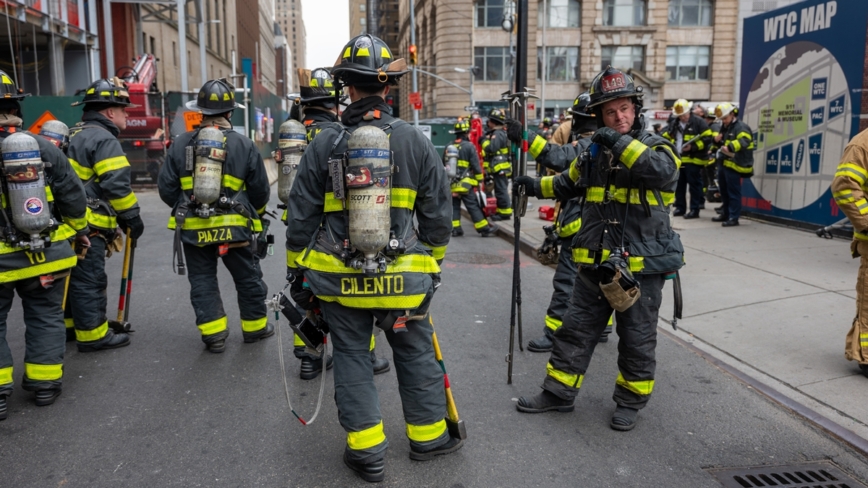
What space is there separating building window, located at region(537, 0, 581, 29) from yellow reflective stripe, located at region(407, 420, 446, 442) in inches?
1792

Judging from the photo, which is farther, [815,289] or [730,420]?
[815,289]

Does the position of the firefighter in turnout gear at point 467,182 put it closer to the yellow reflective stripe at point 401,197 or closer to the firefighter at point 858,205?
the firefighter at point 858,205

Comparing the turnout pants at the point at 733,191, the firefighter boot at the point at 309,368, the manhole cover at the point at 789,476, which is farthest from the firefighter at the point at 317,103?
the turnout pants at the point at 733,191

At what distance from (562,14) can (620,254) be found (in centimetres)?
4553

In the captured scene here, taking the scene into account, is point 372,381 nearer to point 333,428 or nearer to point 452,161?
point 333,428

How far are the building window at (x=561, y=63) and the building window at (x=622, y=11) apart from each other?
307 cm

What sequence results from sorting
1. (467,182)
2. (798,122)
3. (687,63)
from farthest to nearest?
1. (687,63)
2. (467,182)
3. (798,122)

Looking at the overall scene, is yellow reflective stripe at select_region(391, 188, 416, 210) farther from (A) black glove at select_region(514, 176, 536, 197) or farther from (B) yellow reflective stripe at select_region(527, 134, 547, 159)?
(B) yellow reflective stripe at select_region(527, 134, 547, 159)

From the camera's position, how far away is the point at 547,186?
4.67 m

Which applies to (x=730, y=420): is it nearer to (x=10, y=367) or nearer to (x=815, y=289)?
(x=815, y=289)

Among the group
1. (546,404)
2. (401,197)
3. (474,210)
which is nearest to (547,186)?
(546,404)

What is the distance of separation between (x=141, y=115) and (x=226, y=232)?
15665mm

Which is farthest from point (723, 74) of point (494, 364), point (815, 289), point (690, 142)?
point (494, 364)

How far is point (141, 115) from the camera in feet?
62.7
